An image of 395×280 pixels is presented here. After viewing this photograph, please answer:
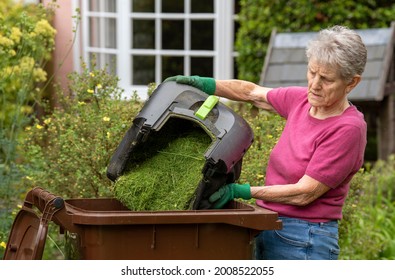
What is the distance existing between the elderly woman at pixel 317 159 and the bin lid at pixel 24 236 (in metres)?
0.74

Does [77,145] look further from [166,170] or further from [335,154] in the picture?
[335,154]

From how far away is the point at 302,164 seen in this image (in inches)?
163

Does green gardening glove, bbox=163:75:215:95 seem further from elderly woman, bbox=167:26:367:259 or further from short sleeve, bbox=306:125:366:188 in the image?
short sleeve, bbox=306:125:366:188

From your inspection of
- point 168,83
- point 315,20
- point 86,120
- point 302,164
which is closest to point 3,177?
point 86,120

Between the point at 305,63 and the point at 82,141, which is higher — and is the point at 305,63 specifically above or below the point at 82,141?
above


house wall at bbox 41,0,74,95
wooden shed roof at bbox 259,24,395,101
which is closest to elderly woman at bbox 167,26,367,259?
wooden shed roof at bbox 259,24,395,101

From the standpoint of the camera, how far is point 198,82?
4.39 m

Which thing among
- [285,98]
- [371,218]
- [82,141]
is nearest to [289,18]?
[371,218]

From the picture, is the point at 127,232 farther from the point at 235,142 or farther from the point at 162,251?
the point at 235,142

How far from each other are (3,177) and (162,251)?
2220 millimetres

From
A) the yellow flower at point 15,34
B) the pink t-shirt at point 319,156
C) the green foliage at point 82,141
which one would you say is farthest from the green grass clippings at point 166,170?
the yellow flower at point 15,34

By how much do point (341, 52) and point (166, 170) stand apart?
0.87 metres

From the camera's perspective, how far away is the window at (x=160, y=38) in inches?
400

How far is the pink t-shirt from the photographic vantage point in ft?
13.3
